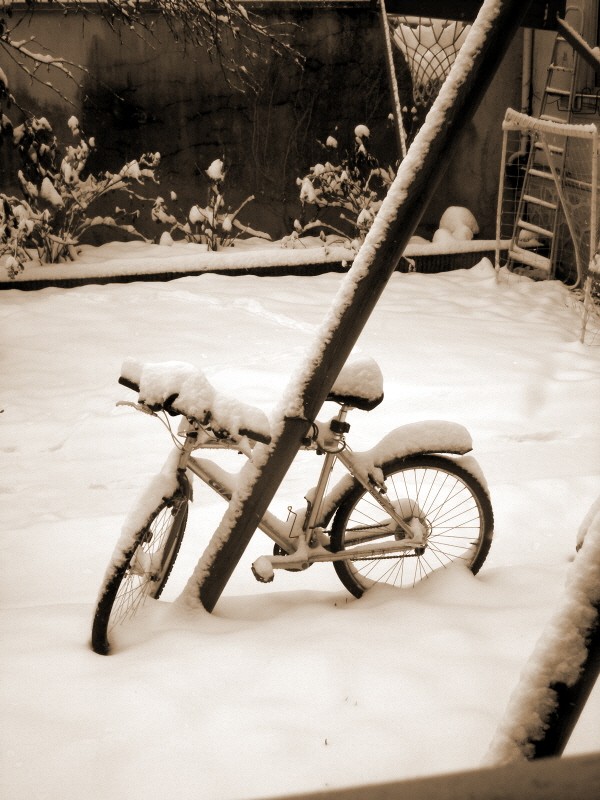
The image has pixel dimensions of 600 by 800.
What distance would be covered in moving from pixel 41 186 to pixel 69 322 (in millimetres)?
1908

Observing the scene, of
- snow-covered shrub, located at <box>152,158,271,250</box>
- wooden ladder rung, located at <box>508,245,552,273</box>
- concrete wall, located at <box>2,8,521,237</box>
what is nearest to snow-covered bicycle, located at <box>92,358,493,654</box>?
wooden ladder rung, located at <box>508,245,552,273</box>

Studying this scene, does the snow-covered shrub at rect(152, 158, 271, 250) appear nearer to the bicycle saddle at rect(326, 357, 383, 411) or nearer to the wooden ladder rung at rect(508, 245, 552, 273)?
the wooden ladder rung at rect(508, 245, 552, 273)

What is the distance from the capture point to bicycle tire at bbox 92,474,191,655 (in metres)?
2.74

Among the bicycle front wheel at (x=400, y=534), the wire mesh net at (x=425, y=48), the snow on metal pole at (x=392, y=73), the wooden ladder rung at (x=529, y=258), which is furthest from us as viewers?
the wire mesh net at (x=425, y=48)

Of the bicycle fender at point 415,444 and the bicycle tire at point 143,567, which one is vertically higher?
the bicycle fender at point 415,444

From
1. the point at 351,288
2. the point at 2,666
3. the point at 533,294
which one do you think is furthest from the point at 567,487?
the point at 533,294

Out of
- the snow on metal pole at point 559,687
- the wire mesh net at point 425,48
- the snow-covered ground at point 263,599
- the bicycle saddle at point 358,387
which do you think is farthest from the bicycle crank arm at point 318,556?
the wire mesh net at point 425,48

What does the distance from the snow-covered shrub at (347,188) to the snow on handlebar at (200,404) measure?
19.9 ft

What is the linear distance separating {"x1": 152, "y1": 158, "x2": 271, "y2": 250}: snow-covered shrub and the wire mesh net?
7.83ft

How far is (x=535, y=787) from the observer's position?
1.71 ft

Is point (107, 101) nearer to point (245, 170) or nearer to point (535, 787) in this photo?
point (245, 170)

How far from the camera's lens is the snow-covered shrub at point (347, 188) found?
8633 mm

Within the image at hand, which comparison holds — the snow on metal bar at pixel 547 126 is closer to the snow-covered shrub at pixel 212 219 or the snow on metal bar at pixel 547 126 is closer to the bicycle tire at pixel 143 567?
the snow-covered shrub at pixel 212 219

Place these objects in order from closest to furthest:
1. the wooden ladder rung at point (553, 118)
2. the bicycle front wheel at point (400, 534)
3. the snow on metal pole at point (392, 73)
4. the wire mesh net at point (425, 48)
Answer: the bicycle front wheel at point (400, 534) → the snow on metal pole at point (392, 73) → the wooden ladder rung at point (553, 118) → the wire mesh net at point (425, 48)
